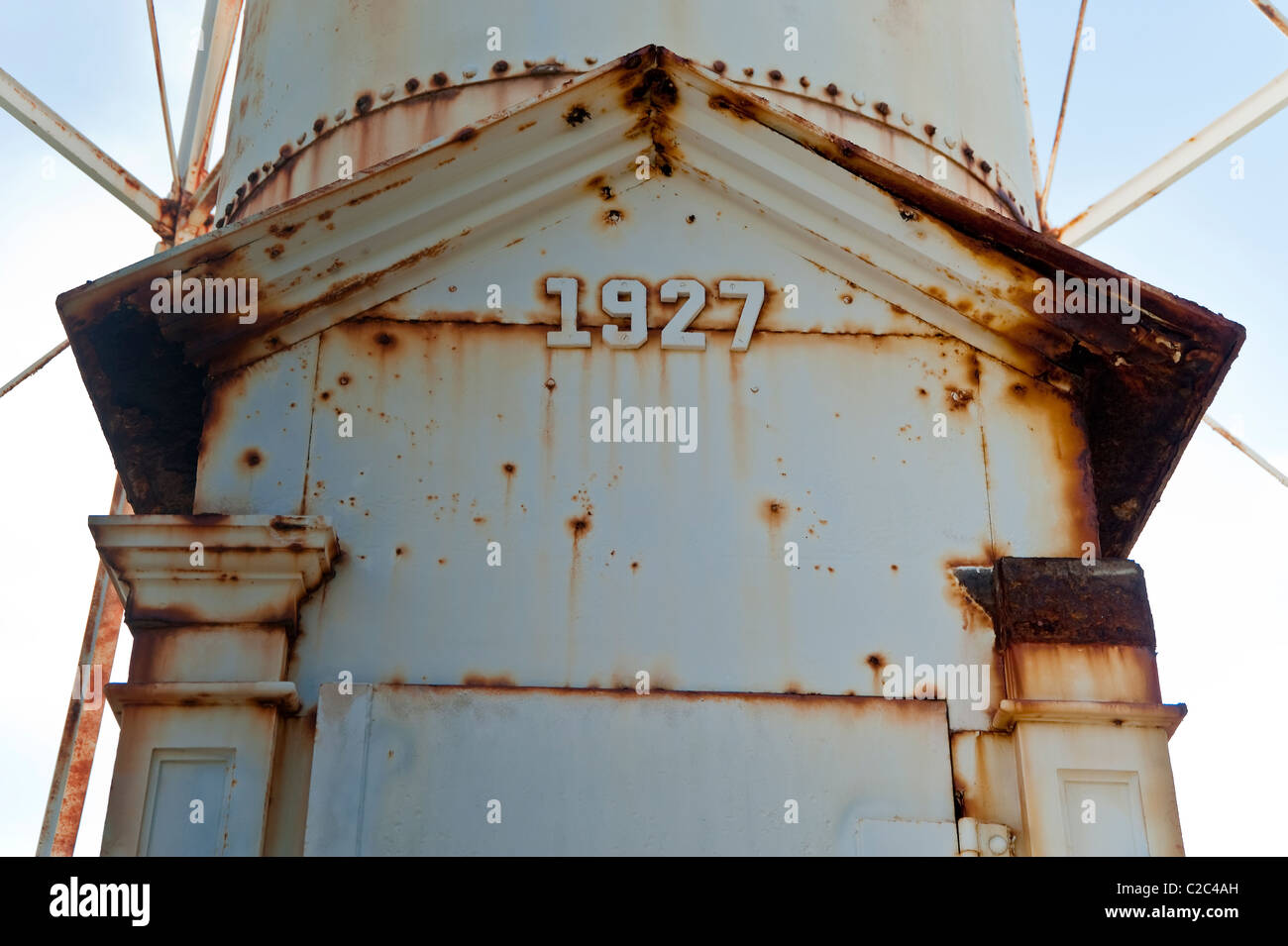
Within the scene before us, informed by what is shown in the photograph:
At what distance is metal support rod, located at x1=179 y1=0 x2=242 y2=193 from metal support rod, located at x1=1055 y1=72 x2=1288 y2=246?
5.66 meters

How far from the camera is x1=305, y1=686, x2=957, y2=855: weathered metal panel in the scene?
512 cm

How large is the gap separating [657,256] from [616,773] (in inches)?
81.7

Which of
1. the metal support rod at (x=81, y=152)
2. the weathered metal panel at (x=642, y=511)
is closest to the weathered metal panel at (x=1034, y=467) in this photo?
the weathered metal panel at (x=642, y=511)

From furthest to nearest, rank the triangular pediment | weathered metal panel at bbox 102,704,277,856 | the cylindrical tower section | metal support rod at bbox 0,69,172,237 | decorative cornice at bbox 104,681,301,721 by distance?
metal support rod at bbox 0,69,172,237, the cylindrical tower section, the triangular pediment, decorative cornice at bbox 104,681,301,721, weathered metal panel at bbox 102,704,277,856

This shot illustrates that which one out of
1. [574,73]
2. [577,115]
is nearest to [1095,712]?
[577,115]

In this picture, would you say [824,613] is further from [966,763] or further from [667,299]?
[667,299]

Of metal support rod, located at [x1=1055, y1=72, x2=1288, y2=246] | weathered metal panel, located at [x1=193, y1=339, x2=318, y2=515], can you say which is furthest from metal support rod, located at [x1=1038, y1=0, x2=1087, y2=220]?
weathered metal panel, located at [x1=193, y1=339, x2=318, y2=515]

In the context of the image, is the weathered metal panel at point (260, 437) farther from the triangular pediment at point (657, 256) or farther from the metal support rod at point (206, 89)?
the metal support rod at point (206, 89)

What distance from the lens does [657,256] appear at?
20.4ft

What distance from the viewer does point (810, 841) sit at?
16.9 feet

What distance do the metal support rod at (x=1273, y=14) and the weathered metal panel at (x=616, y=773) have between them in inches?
258

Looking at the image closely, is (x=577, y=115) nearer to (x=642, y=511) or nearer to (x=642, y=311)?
(x=642, y=311)

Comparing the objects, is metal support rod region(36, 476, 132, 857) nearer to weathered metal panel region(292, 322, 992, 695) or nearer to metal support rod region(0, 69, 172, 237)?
metal support rod region(0, 69, 172, 237)

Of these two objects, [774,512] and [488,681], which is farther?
[774,512]
